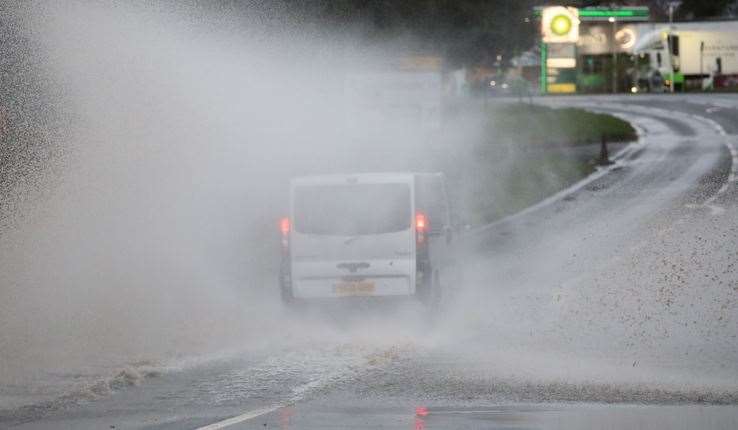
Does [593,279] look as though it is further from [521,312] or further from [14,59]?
[14,59]

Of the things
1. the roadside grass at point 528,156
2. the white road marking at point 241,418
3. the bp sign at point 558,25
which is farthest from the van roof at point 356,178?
the bp sign at point 558,25

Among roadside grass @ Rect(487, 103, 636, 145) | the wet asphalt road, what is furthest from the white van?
roadside grass @ Rect(487, 103, 636, 145)

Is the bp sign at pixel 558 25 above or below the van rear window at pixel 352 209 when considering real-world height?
above

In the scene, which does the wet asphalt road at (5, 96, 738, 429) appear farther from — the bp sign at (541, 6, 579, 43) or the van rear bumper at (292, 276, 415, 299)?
the bp sign at (541, 6, 579, 43)

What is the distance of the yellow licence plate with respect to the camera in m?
16.7

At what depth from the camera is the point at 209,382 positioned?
12.5 metres

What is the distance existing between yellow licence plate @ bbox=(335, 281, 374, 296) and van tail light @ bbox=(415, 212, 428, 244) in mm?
777

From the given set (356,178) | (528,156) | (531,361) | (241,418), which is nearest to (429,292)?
(356,178)

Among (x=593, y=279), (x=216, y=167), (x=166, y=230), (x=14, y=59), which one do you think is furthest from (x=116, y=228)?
(x=593, y=279)

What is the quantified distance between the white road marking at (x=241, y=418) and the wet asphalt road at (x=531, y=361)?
0.03 metres

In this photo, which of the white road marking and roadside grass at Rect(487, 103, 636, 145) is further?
roadside grass at Rect(487, 103, 636, 145)

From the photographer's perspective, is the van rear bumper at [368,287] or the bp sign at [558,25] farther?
the bp sign at [558,25]

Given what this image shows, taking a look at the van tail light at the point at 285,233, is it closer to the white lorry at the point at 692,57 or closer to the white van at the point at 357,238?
the white van at the point at 357,238

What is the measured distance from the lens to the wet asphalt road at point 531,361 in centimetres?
1053
